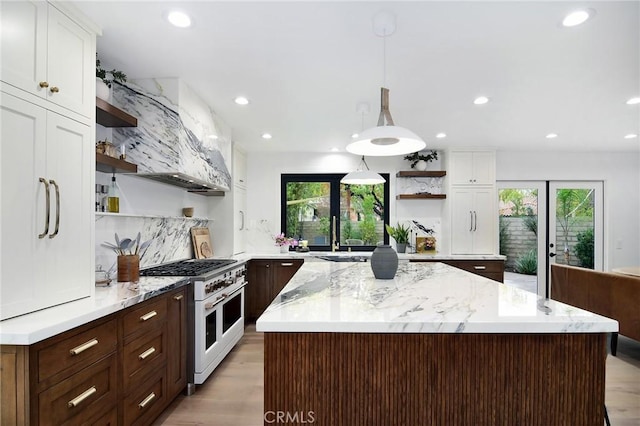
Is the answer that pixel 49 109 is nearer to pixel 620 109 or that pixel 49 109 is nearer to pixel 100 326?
pixel 100 326

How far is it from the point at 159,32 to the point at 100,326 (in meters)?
1.66

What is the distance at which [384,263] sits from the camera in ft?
7.19

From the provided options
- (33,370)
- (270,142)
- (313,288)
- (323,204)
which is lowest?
(33,370)

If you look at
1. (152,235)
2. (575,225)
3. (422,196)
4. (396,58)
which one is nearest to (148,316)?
(152,235)

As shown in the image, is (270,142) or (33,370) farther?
(270,142)

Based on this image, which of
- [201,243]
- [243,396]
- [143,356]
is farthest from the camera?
[201,243]

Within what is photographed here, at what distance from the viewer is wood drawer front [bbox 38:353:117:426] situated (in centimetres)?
135

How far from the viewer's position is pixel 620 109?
3.28 meters

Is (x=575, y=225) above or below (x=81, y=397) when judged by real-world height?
above

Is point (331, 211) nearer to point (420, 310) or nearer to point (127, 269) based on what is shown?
point (127, 269)

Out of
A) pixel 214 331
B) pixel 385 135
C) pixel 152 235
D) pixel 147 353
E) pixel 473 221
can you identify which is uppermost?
pixel 385 135

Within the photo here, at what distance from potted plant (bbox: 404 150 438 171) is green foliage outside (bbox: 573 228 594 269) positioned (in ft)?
8.37

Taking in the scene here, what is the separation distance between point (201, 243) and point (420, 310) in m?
3.33

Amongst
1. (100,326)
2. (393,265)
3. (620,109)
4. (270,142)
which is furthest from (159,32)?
(620,109)
